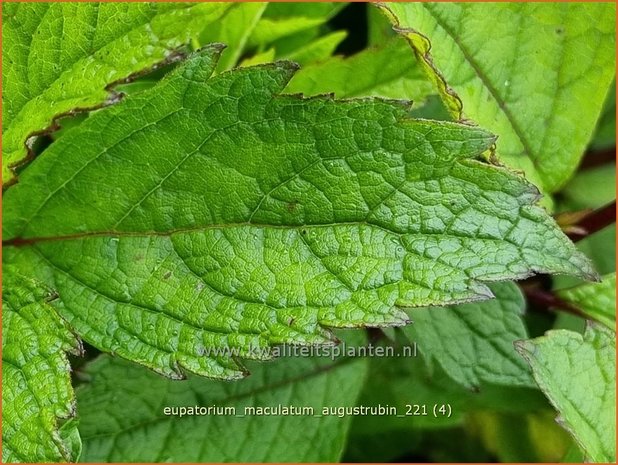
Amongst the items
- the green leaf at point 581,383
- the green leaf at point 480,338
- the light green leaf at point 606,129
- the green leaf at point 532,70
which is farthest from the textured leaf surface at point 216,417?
the light green leaf at point 606,129

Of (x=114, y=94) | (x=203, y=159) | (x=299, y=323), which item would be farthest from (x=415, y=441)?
(x=114, y=94)

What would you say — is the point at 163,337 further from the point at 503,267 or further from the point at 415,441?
the point at 415,441

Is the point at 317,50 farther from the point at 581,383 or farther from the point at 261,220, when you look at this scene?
the point at 581,383

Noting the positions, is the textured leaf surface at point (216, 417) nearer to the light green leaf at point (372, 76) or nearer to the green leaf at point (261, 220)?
the green leaf at point (261, 220)

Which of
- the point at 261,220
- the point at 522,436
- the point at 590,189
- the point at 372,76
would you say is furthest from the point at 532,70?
the point at 522,436

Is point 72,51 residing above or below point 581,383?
above

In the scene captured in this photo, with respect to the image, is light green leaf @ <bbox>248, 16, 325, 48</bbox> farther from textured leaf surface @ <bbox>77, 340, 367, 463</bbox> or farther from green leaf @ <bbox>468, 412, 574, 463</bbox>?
green leaf @ <bbox>468, 412, 574, 463</bbox>
